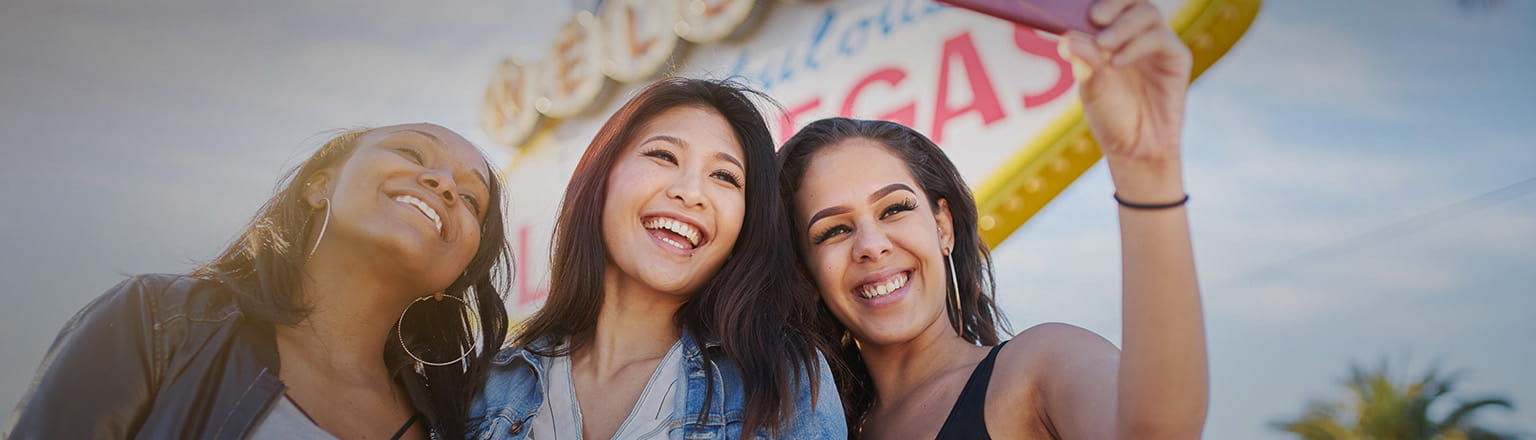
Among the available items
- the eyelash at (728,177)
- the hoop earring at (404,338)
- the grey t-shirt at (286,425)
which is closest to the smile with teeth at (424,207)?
the hoop earring at (404,338)

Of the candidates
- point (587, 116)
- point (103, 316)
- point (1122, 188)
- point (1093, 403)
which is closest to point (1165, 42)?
point (1122, 188)

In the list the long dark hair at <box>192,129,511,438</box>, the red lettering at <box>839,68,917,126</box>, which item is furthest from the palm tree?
the long dark hair at <box>192,129,511,438</box>

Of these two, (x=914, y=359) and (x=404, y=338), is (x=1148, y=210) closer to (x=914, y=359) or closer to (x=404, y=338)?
(x=914, y=359)

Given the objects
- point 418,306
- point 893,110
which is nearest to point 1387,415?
point 893,110

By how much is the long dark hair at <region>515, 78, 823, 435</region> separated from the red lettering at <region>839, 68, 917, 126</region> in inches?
108

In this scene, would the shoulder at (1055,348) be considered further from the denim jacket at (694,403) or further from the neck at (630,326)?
the neck at (630,326)

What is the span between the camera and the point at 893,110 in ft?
17.5

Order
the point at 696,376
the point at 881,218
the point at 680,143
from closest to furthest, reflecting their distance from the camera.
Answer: the point at 696,376, the point at 680,143, the point at 881,218

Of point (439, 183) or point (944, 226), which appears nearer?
point (439, 183)

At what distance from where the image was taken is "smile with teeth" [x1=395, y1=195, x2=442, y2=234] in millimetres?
1798

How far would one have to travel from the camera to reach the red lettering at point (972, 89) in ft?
15.7

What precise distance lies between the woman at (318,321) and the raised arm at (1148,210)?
1172mm

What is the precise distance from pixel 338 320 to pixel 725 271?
0.80m

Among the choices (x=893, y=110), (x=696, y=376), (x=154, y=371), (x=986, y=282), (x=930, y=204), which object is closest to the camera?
(x=154, y=371)
